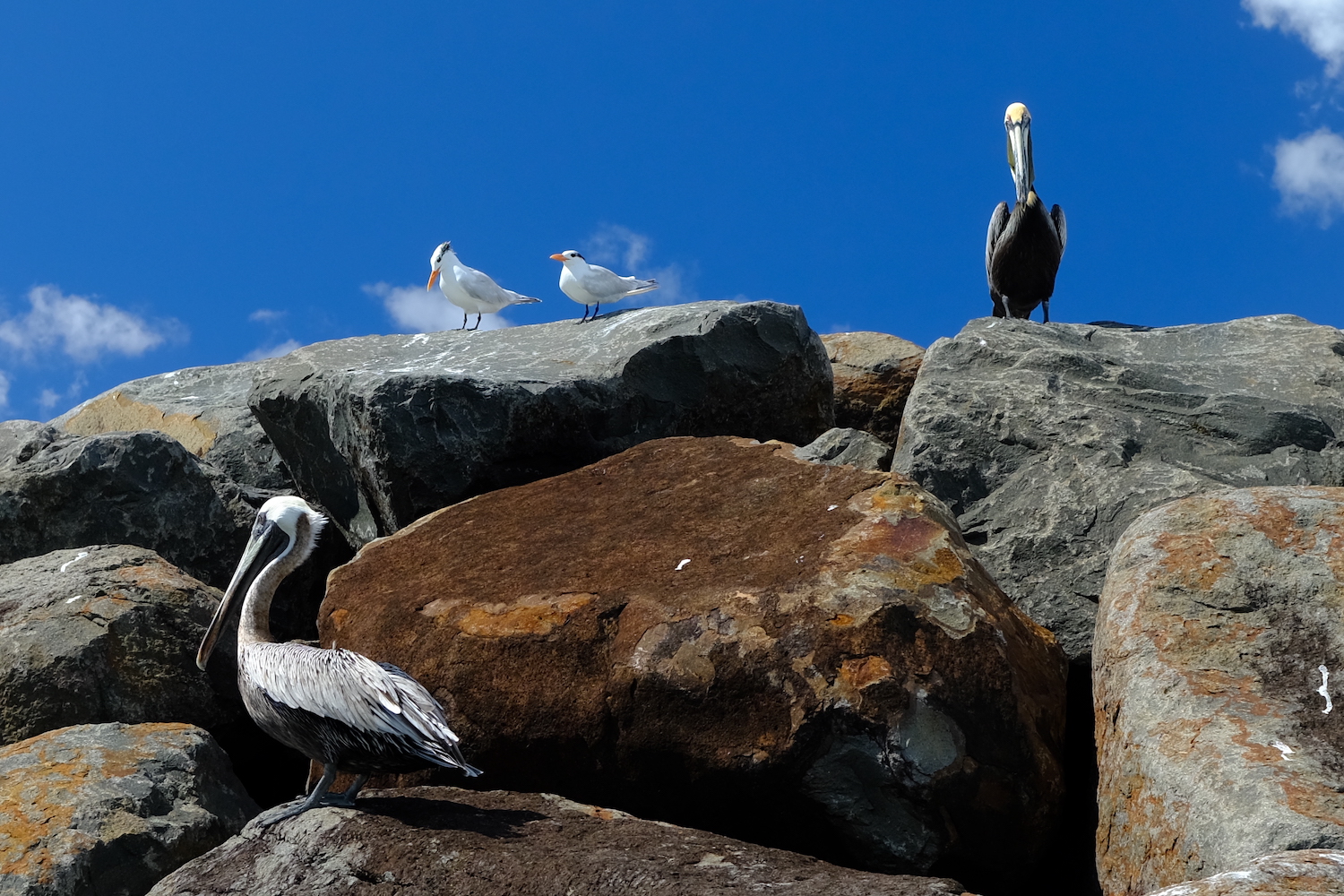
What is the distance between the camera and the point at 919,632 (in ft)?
17.4

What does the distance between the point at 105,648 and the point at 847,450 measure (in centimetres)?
419

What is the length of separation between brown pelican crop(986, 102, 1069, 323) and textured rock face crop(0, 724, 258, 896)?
27.8 ft

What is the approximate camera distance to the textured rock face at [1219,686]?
4.52 meters

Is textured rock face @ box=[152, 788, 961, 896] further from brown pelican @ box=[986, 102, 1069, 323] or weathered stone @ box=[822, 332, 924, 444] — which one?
brown pelican @ box=[986, 102, 1069, 323]

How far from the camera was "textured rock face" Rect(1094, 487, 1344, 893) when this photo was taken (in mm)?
4523

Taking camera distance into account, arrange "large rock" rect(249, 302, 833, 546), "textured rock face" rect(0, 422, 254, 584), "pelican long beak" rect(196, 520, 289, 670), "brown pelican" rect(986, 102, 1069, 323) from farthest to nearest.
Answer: "brown pelican" rect(986, 102, 1069, 323)
"textured rock face" rect(0, 422, 254, 584)
"large rock" rect(249, 302, 833, 546)
"pelican long beak" rect(196, 520, 289, 670)

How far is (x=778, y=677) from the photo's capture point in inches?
205

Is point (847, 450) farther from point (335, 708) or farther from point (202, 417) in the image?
point (202, 417)

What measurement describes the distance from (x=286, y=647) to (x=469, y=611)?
31.9 inches

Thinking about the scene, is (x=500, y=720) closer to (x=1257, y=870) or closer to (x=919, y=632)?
(x=919, y=632)

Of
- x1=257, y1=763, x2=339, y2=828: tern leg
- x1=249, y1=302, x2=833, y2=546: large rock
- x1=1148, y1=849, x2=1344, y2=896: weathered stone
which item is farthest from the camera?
x1=249, y1=302, x2=833, y2=546: large rock

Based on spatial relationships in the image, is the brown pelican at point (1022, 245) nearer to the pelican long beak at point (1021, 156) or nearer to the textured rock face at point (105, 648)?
the pelican long beak at point (1021, 156)

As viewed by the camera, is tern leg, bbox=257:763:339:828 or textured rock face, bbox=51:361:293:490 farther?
textured rock face, bbox=51:361:293:490

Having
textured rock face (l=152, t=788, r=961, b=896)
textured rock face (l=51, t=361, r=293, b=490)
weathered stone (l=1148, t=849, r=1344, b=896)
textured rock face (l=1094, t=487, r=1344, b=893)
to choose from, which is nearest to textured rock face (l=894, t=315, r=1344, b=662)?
textured rock face (l=1094, t=487, r=1344, b=893)
